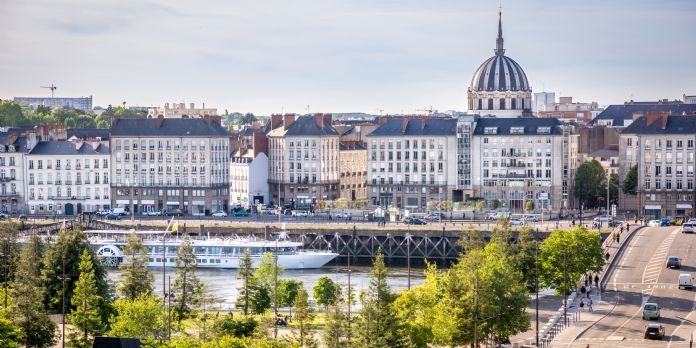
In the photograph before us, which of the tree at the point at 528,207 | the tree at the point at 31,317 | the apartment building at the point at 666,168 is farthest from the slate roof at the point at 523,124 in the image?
the tree at the point at 31,317

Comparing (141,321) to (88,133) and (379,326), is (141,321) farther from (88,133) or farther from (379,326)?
(88,133)

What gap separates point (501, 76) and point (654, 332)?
118m

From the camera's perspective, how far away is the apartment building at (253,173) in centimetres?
15625

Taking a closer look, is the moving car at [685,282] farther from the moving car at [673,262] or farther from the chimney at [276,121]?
the chimney at [276,121]

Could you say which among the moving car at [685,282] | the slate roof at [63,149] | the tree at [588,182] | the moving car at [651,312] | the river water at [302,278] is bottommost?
the river water at [302,278]

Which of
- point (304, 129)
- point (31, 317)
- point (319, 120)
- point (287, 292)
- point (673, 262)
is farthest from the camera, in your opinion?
point (319, 120)

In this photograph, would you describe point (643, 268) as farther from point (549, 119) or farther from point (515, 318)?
point (549, 119)

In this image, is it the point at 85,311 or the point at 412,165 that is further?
the point at 412,165

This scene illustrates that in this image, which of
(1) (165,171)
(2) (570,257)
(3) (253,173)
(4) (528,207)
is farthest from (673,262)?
(3) (253,173)

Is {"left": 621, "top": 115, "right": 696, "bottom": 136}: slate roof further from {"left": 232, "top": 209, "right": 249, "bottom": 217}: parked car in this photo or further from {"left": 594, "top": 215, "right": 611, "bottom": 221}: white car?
{"left": 232, "top": 209, "right": 249, "bottom": 217}: parked car

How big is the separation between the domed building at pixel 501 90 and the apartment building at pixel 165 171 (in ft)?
155

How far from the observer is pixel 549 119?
491ft

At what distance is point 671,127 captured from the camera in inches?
5527

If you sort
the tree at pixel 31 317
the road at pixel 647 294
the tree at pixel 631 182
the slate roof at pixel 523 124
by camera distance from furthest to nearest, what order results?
the slate roof at pixel 523 124
the tree at pixel 631 182
the road at pixel 647 294
the tree at pixel 31 317
